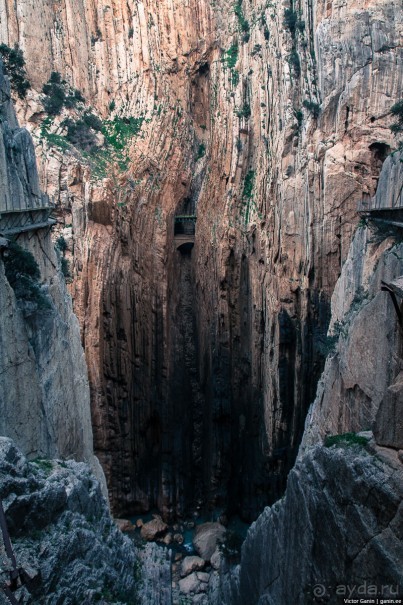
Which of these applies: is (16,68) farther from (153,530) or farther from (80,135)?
(153,530)

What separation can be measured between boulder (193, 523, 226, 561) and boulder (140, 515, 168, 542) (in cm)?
161

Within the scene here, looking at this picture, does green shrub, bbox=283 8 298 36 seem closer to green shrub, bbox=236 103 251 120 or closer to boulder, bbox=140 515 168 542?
green shrub, bbox=236 103 251 120

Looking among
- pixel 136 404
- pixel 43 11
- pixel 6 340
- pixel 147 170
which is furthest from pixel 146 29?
pixel 6 340

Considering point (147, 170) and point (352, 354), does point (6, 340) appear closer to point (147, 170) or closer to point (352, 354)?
point (352, 354)

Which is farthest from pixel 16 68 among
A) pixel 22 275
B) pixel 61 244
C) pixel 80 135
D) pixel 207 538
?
pixel 207 538

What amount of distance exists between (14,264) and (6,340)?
7.75ft

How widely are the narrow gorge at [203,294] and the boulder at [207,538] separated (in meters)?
0.22

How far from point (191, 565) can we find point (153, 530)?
2881 millimetres

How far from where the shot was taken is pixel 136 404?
2428 centimetres

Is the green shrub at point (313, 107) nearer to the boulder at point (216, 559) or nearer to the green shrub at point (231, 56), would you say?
the green shrub at point (231, 56)

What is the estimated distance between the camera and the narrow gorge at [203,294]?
8.09 metres

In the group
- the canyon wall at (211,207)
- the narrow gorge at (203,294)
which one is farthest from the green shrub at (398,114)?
the canyon wall at (211,207)

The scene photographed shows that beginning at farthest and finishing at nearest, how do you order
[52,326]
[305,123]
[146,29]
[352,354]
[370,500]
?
[146,29], [305,123], [52,326], [352,354], [370,500]

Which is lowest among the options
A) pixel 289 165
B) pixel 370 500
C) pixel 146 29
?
pixel 370 500
